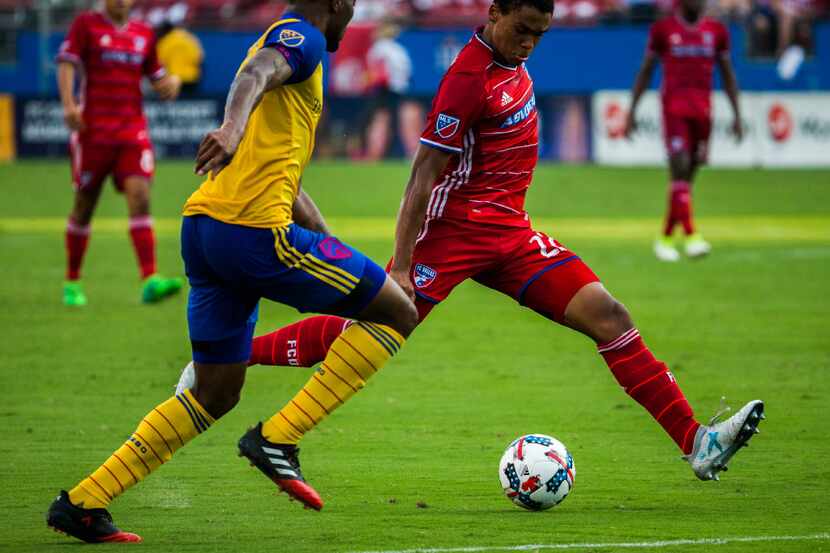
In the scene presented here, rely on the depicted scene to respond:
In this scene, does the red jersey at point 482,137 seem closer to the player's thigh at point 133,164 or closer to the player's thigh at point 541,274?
the player's thigh at point 541,274

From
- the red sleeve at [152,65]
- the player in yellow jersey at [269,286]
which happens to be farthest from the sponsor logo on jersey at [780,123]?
the player in yellow jersey at [269,286]

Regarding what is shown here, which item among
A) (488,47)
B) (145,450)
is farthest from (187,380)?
(488,47)

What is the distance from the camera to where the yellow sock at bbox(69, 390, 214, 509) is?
579 cm

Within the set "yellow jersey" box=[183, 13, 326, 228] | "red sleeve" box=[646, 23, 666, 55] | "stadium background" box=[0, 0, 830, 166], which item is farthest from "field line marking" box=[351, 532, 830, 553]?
"stadium background" box=[0, 0, 830, 166]

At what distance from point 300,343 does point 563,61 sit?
23560mm

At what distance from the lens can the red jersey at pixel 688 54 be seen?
16.4 meters

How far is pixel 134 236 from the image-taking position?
1312 centimetres

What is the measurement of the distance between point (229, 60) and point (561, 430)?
79.3 feet

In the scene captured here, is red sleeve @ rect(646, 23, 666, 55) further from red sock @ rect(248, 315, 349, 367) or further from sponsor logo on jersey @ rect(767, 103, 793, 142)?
sponsor logo on jersey @ rect(767, 103, 793, 142)

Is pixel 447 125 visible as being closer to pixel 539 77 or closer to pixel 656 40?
pixel 656 40

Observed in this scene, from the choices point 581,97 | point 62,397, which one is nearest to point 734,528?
point 62,397

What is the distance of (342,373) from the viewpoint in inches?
235

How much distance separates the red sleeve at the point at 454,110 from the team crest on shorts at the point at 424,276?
1.78ft

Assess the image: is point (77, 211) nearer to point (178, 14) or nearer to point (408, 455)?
point (408, 455)
